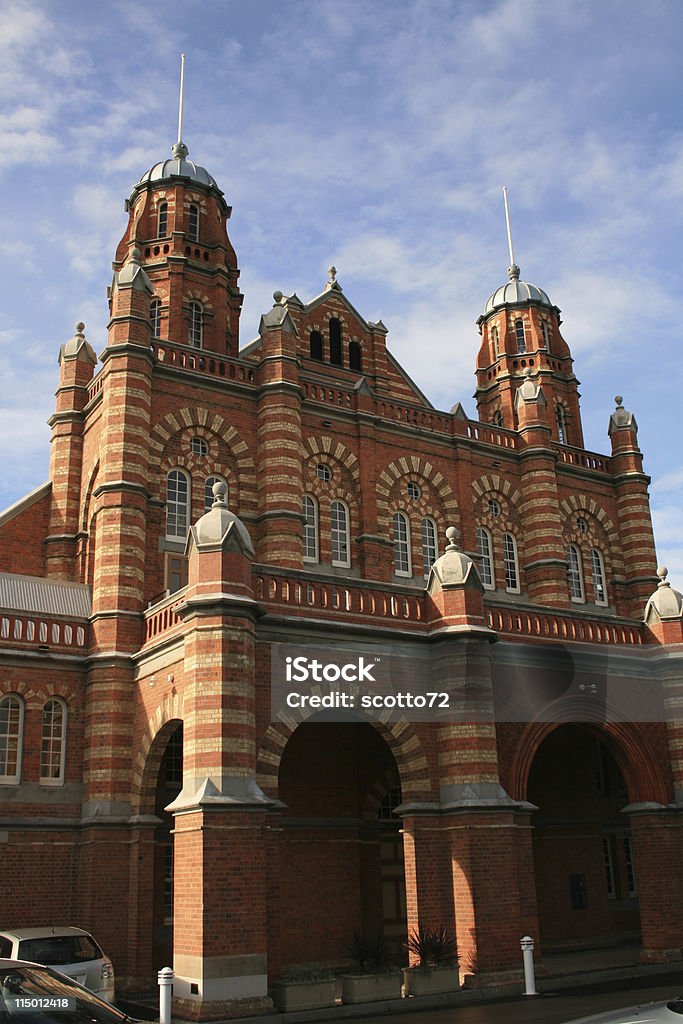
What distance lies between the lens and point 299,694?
19688 mm

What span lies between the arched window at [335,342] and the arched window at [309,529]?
658 cm

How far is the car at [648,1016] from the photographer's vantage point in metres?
9.83

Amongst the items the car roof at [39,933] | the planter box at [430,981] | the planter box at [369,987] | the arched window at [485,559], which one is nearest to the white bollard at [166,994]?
the car roof at [39,933]

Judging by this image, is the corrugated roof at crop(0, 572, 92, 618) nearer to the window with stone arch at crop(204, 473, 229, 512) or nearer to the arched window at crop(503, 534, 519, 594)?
the window with stone arch at crop(204, 473, 229, 512)

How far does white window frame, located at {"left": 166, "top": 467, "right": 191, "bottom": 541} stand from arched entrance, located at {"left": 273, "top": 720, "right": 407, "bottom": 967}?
5872mm

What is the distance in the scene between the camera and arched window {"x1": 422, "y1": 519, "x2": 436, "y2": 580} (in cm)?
2947

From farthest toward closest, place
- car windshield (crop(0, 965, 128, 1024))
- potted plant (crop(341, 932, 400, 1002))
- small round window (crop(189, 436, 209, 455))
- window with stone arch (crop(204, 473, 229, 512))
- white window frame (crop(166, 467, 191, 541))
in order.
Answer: small round window (crop(189, 436, 209, 455))
window with stone arch (crop(204, 473, 229, 512))
white window frame (crop(166, 467, 191, 541))
potted plant (crop(341, 932, 400, 1002))
car windshield (crop(0, 965, 128, 1024))

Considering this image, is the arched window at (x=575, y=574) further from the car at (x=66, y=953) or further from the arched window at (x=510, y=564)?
the car at (x=66, y=953)

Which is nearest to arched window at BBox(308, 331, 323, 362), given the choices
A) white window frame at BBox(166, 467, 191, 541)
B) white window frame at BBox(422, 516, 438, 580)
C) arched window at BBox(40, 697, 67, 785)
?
white window frame at BBox(422, 516, 438, 580)

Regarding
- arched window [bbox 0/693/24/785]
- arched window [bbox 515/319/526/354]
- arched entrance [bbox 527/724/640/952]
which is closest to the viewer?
arched window [bbox 0/693/24/785]

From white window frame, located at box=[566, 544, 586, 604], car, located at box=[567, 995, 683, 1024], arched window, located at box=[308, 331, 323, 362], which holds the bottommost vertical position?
car, located at box=[567, 995, 683, 1024]

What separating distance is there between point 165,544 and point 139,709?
449 cm

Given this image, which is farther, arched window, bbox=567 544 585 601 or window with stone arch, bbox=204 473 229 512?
arched window, bbox=567 544 585 601

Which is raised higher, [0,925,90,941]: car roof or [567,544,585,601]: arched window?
[567,544,585,601]: arched window
